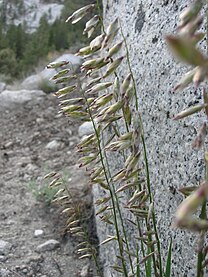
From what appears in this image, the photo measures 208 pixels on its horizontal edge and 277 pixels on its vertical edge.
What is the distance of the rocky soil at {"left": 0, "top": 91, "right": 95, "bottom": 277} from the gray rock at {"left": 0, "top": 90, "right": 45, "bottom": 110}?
0.06 feet

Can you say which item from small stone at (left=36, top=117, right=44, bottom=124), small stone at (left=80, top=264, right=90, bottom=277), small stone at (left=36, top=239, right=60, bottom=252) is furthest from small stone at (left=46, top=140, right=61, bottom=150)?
small stone at (left=80, top=264, right=90, bottom=277)

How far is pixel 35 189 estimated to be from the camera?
3.64 metres

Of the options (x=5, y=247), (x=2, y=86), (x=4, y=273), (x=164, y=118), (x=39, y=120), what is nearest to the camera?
(x=164, y=118)

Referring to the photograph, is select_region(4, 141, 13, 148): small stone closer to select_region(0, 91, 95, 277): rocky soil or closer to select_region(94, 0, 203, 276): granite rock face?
select_region(0, 91, 95, 277): rocky soil

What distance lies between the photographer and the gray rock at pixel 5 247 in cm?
300

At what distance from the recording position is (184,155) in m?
1.66

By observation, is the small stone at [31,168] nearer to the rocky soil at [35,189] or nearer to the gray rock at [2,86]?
the rocky soil at [35,189]

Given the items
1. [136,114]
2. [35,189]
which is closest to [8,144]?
[35,189]

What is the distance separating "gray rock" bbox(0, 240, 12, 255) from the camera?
9.83ft

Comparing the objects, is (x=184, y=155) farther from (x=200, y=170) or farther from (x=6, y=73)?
(x=6, y=73)

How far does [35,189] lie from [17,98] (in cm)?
252

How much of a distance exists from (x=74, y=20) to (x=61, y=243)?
73.1 inches

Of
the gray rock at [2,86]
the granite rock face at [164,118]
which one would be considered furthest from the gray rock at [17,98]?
the granite rock face at [164,118]

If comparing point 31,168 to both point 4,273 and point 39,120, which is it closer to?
point 39,120
